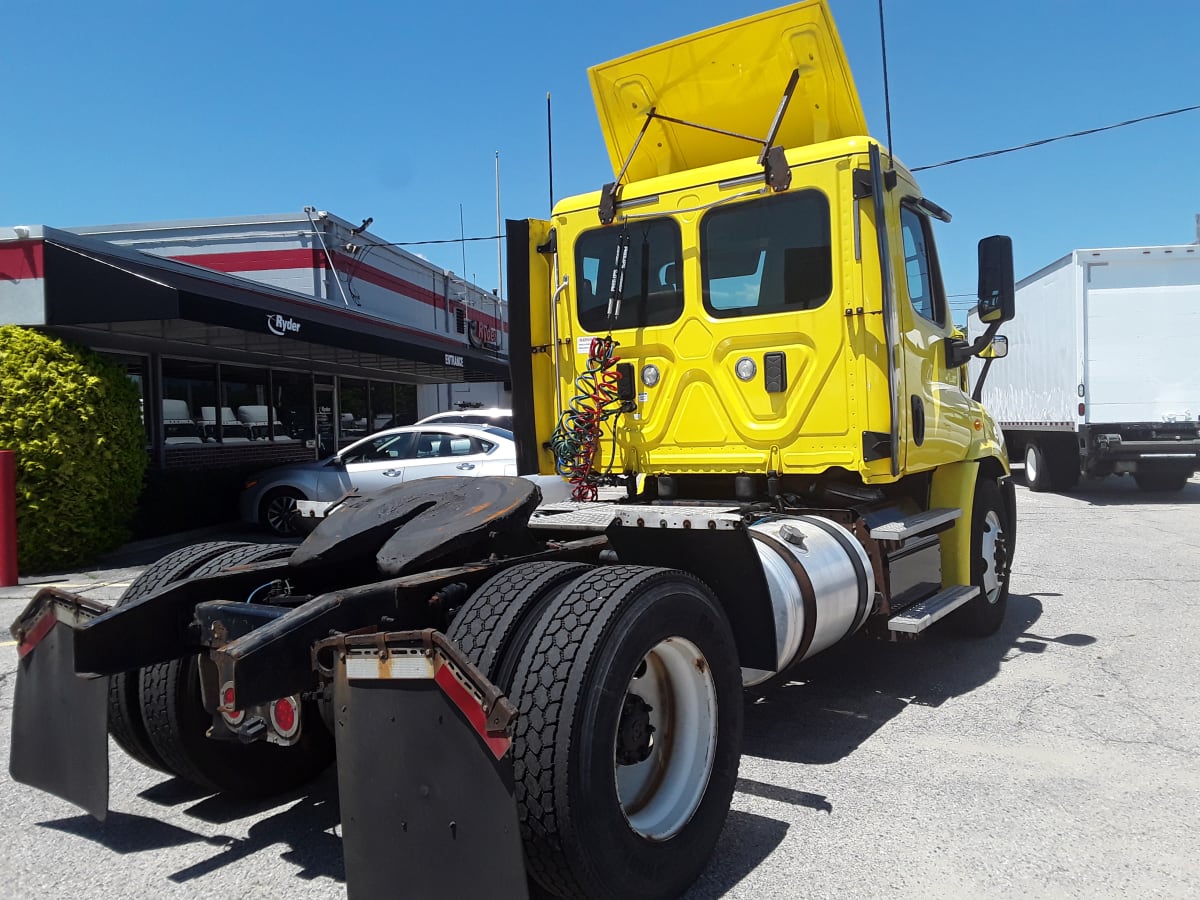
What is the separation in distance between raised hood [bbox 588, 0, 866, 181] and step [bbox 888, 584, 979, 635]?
2591mm

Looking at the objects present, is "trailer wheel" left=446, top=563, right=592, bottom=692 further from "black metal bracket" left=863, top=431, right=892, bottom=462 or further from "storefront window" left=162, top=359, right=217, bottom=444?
"storefront window" left=162, top=359, right=217, bottom=444

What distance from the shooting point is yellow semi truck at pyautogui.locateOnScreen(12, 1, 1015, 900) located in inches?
93.9

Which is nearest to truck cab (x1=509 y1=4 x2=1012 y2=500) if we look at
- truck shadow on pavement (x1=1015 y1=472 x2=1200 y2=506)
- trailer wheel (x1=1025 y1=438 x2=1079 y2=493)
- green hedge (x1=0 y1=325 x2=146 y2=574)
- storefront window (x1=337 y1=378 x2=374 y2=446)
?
green hedge (x1=0 y1=325 x2=146 y2=574)

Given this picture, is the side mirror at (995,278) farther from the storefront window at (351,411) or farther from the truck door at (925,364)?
the storefront window at (351,411)

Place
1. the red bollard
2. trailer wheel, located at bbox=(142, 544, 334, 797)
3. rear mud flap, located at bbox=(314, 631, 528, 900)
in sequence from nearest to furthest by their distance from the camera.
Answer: rear mud flap, located at bbox=(314, 631, 528, 900) → trailer wheel, located at bbox=(142, 544, 334, 797) → the red bollard

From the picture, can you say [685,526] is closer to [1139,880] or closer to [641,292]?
[1139,880]

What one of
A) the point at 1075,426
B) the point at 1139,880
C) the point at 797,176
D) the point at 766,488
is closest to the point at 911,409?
the point at 766,488

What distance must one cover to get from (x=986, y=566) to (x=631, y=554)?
10.4 ft

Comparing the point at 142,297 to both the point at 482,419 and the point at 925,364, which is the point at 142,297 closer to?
the point at 482,419

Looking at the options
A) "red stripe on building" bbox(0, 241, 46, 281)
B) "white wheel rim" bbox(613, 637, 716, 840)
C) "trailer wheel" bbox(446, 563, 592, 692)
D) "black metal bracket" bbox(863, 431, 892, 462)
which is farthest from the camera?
"red stripe on building" bbox(0, 241, 46, 281)

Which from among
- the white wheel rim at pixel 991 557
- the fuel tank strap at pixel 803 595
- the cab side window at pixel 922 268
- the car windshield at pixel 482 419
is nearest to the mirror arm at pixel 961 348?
the cab side window at pixel 922 268

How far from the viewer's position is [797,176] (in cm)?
483

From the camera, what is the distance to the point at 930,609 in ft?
15.8

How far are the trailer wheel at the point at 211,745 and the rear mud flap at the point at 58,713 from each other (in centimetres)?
28
